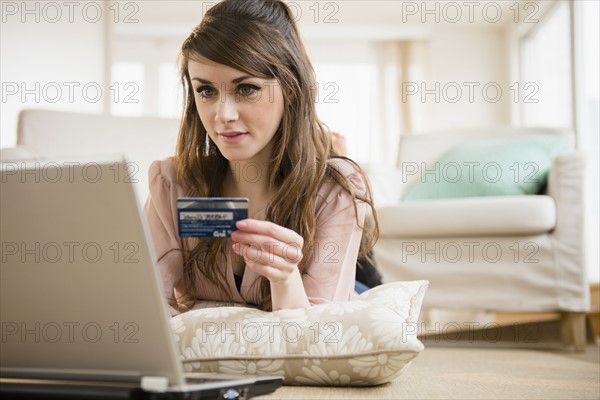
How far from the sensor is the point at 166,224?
1447 millimetres

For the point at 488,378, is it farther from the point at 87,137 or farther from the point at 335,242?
the point at 87,137

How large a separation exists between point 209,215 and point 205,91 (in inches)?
18.6

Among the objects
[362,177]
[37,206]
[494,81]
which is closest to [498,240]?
[362,177]

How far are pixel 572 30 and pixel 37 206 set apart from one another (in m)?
4.59

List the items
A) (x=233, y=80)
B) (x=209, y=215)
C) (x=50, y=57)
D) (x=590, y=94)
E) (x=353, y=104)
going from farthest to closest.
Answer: (x=353, y=104) < (x=590, y=94) < (x=50, y=57) < (x=233, y=80) < (x=209, y=215)

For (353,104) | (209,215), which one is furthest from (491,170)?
(353,104)

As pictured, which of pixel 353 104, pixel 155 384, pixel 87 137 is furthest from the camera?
pixel 353 104

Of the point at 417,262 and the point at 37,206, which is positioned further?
the point at 417,262

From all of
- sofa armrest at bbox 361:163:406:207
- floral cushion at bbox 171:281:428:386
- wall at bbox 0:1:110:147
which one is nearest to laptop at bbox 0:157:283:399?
floral cushion at bbox 171:281:428:386

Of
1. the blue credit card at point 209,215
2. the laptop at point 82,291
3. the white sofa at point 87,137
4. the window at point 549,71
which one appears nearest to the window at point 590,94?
the window at point 549,71

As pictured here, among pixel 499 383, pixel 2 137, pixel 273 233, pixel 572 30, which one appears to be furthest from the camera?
pixel 572 30

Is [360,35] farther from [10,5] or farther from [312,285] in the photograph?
[312,285]

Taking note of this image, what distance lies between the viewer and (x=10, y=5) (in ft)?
11.4

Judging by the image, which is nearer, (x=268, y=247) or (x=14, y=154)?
(x=268, y=247)
